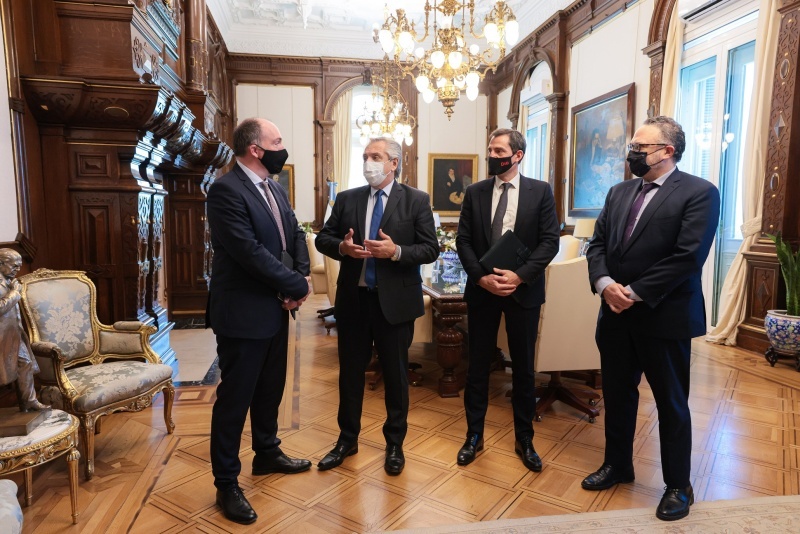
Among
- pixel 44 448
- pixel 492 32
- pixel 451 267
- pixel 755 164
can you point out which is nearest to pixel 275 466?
pixel 44 448

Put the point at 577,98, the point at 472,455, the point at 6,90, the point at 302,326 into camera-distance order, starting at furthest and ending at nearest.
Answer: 1. the point at 577,98
2. the point at 302,326
3. the point at 6,90
4. the point at 472,455

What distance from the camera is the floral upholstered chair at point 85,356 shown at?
2.52 metres

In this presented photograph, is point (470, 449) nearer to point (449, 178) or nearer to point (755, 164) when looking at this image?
point (755, 164)

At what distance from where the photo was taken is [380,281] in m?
2.49

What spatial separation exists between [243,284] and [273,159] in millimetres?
544

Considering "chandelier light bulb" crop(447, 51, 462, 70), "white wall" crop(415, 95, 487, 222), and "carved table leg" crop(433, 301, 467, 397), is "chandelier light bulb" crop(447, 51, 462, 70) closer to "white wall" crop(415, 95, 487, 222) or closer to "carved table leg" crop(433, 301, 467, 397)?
"carved table leg" crop(433, 301, 467, 397)

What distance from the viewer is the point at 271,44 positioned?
34.1 feet

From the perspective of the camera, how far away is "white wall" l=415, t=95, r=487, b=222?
11062 mm

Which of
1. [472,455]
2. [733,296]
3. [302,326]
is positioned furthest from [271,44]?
[472,455]

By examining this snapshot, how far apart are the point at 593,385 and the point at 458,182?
780 cm

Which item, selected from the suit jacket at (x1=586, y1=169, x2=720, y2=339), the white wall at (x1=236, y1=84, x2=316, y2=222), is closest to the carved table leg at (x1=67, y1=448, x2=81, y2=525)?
the suit jacket at (x1=586, y1=169, x2=720, y2=339)

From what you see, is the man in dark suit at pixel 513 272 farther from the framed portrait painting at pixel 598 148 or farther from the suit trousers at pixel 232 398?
the framed portrait painting at pixel 598 148

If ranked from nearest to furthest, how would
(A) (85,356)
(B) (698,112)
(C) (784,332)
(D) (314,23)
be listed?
(A) (85,356), (C) (784,332), (B) (698,112), (D) (314,23)

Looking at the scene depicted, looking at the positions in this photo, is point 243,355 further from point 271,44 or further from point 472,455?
point 271,44
